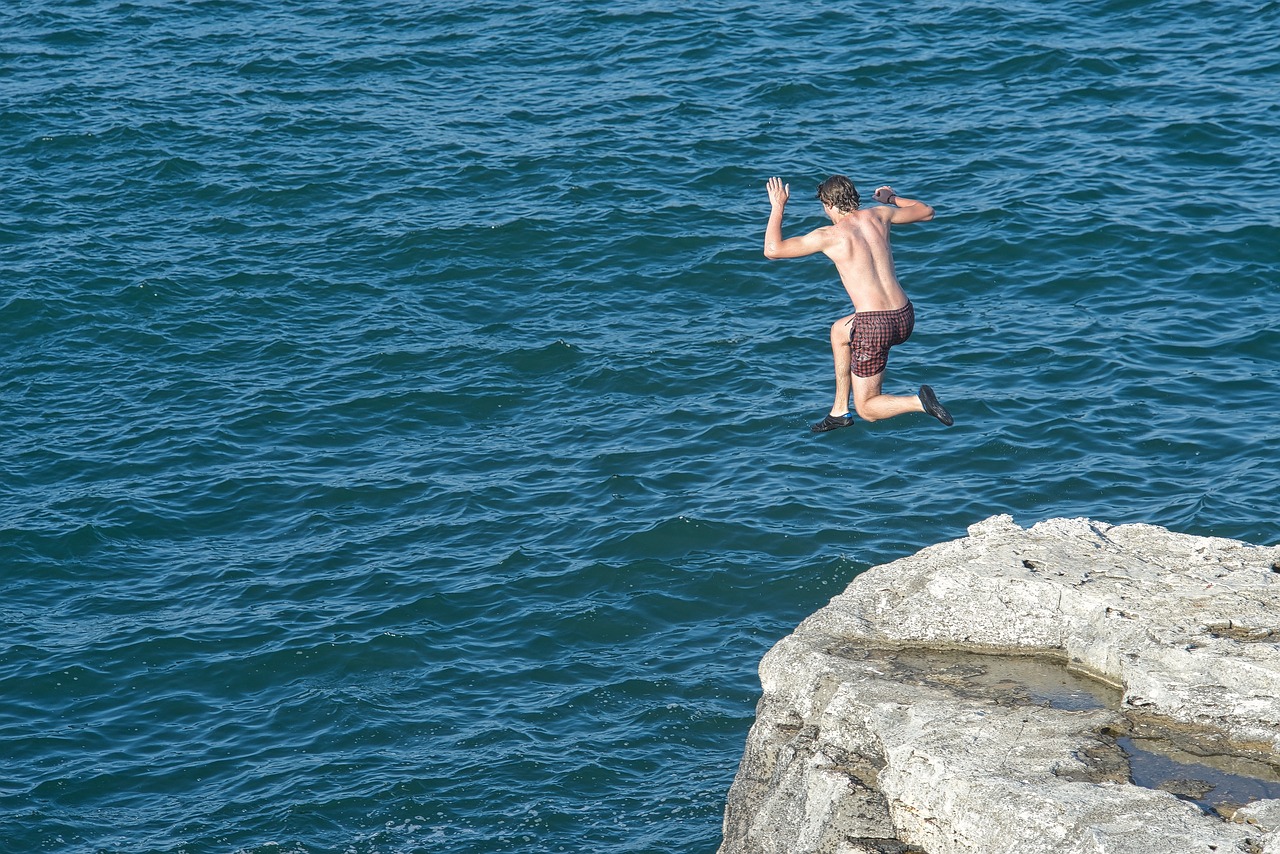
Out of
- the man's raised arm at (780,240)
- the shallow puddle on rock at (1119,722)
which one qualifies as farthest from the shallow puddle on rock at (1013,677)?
the man's raised arm at (780,240)

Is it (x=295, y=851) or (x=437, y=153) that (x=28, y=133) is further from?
(x=295, y=851)

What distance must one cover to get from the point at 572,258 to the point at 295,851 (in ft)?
41.1

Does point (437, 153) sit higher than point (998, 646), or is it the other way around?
point (437, 153)

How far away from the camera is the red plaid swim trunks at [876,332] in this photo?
12805mm

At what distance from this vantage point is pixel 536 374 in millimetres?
20859

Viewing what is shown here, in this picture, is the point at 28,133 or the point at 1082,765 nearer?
the point at 1082,765

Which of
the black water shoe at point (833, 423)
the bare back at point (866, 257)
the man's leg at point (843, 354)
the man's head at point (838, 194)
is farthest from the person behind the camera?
the black water shoe at point (833, 423)

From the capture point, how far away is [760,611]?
16.1 m

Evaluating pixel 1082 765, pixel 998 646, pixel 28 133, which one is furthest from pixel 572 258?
pixel 1082 765

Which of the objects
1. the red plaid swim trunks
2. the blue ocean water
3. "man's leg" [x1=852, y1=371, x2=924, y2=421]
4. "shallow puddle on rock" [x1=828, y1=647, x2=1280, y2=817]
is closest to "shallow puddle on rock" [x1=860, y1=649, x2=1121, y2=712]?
"shallow puddle on rock" [x1=828, y1=647, x2=1280, y2=817]

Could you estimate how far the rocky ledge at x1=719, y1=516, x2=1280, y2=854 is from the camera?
27.6 feet

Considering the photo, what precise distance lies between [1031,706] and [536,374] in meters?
12.3

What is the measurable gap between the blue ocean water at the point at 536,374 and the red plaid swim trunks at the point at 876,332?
3944mm

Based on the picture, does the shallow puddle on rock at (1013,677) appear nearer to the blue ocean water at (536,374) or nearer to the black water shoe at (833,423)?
the black water shoe at (833,423)
